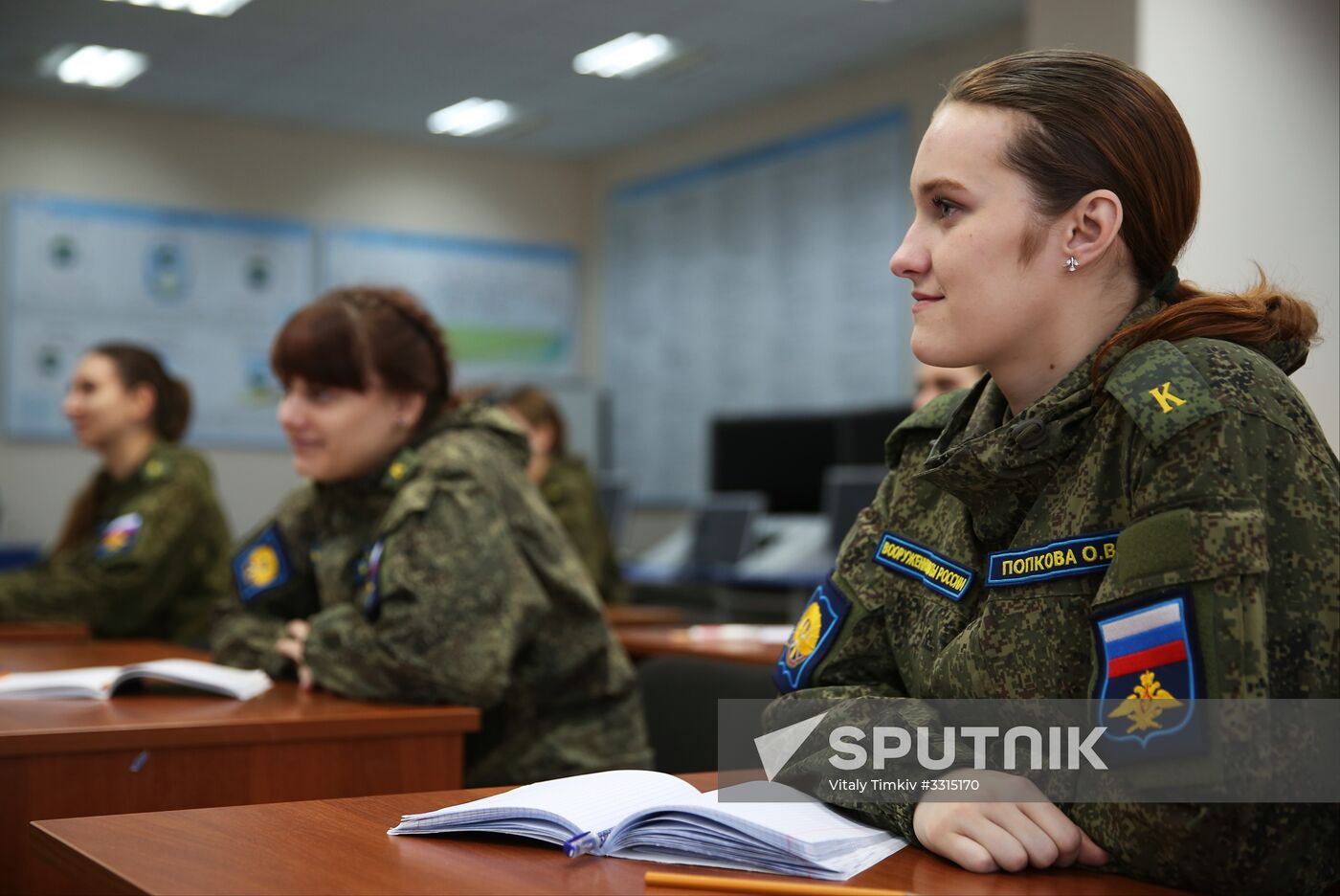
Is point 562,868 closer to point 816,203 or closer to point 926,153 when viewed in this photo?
point 926,153

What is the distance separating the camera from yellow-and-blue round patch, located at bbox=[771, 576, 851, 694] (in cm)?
142

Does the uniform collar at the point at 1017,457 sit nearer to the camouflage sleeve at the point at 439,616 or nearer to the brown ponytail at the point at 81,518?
the camouflage sleeve at the point at 439,616

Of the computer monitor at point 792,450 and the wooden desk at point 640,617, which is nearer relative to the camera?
the wooden desk at point 640,617

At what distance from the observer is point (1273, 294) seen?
1.24 m

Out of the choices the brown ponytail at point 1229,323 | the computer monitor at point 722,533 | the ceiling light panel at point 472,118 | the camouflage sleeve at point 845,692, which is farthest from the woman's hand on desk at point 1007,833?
the ceiling light panel at point 472,118

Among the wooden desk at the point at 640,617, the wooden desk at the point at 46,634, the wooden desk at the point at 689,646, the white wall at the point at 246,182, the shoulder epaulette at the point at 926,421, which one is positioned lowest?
the wooden desk at the point at 640,617

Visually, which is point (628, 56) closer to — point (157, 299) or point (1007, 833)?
point (157, 299)

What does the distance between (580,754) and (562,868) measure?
1.26 meters

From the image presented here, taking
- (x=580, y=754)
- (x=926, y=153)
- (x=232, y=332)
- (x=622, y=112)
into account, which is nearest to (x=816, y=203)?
(x=622, y=112)

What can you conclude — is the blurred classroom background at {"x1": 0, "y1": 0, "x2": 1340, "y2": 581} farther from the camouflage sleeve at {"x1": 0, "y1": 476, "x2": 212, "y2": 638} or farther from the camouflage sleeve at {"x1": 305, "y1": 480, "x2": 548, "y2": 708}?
the camouflage sleeve at {"x1": 305, "y1": 480, "x2": 548, "y2": 708}

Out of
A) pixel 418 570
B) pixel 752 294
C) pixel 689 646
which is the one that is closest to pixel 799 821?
pixel 418 570

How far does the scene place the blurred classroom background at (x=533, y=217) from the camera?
22.4 feet

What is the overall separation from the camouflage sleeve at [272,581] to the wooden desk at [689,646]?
74cm

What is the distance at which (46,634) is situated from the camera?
3.27 m
